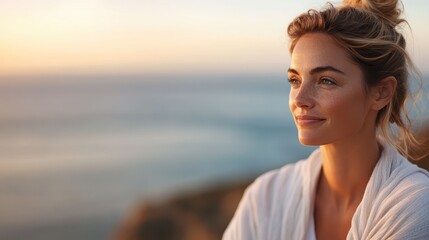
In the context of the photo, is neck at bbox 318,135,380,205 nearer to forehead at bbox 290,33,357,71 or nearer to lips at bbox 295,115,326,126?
lips at bbox 295,115,326,126

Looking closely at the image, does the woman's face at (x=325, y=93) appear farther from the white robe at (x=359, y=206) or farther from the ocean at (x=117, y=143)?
the ocean at (x=117, y=143)

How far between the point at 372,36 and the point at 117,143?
2016cm

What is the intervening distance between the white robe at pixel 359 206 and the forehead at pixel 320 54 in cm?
46

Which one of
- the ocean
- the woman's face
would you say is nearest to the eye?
the woman's face

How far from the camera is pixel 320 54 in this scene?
2701 millimetres

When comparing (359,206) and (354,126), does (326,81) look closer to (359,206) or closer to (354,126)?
(354,126)

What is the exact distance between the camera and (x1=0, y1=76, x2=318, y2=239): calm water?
1499cm

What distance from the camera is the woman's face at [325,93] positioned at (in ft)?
8.82

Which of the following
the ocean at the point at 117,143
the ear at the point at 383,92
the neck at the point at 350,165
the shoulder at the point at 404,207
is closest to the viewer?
the shoulder at the point at 404,207

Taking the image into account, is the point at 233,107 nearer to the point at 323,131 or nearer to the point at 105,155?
the point at 105,155

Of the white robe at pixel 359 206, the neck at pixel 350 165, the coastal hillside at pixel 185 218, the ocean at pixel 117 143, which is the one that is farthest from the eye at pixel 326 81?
the ocean at pixel 117 143

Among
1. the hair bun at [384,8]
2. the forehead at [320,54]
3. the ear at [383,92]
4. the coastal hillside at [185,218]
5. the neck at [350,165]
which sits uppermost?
the hair bun at [384,8]

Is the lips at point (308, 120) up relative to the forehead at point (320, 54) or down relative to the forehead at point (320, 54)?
down

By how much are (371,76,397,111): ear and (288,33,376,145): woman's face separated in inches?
2.4
